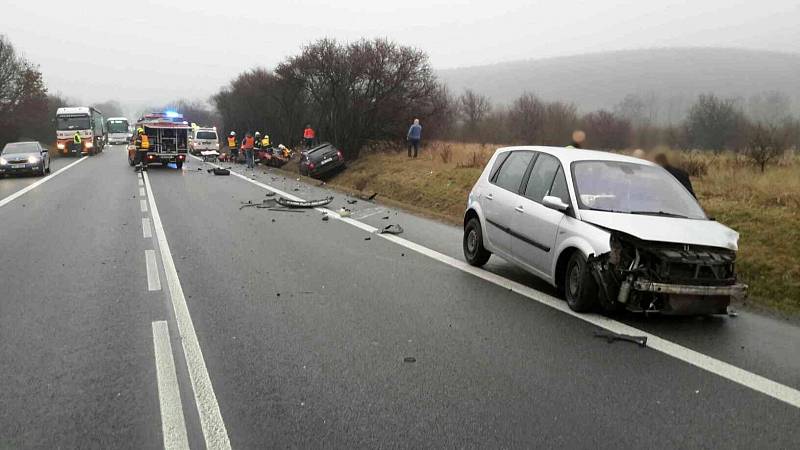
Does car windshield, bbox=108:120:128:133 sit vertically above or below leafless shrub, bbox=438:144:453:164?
above

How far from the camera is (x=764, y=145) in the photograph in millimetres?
16141

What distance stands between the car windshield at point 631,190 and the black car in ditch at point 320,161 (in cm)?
1684

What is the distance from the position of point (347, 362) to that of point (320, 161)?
18.7 m

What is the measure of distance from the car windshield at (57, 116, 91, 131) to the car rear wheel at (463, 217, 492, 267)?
42.1m

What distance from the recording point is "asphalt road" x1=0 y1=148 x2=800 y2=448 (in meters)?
3.47

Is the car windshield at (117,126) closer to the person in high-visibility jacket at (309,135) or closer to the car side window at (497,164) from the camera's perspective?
the person in high-visibility jacket at (309,135)

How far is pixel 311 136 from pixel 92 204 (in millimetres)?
13863

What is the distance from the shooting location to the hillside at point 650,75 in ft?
356

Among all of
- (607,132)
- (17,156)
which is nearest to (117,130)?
(17,156)

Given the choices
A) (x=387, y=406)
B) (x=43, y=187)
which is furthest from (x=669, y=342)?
(x=43, y=187)

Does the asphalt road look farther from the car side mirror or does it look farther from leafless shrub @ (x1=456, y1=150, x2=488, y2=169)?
leafless shrub @ (x1=456, y1=150, x2=488, y2=169)

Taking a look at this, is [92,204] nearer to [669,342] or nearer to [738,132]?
[669,342]

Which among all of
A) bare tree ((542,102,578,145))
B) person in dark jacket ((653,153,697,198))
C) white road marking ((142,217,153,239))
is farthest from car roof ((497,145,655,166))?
bare tree ((542,102,578,145))

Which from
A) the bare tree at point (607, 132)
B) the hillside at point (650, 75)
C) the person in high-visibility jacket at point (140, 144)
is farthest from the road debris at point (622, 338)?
the hillside at point (650, 75)
